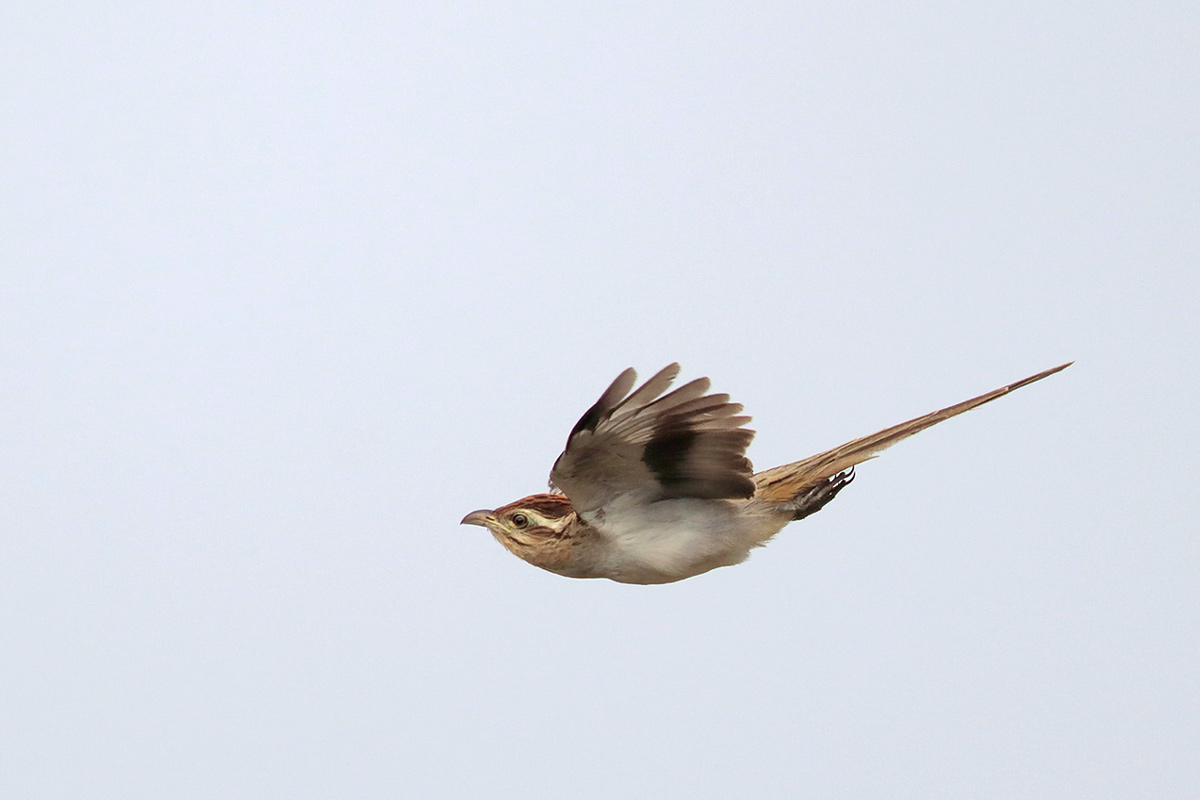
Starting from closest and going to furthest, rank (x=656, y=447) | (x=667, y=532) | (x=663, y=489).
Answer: (x=656, y=447) → (x=663, y=489) → (x=667, y=532)

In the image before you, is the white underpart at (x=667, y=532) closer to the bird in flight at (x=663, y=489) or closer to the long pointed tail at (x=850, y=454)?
the bird in flight at (x=663, y=489)

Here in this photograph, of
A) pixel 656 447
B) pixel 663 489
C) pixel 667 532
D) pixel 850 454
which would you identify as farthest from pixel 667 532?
pixel 850 454

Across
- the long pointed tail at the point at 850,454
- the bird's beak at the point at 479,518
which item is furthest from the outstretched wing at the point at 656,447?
the bird's beak at the point at 479,518

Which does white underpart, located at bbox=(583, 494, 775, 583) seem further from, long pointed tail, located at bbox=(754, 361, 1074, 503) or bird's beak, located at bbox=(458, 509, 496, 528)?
bird's beak, located at bbox=(458, 509, 496, 528)

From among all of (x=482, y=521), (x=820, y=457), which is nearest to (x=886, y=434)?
(x=820, y=457)

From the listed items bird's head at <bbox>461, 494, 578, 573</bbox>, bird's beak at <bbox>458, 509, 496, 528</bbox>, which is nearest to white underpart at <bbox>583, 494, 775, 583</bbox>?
bird's head at <bbox>461, 494, 578, 573</bbox>

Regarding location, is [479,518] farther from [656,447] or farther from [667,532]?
[656,447]

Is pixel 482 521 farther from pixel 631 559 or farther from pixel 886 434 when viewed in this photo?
pixel 886 434

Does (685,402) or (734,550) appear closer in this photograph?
(685,402)
